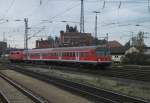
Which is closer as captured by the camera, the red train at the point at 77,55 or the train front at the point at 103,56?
the train front at the point at 103,56

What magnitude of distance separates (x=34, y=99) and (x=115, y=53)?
87.2 m

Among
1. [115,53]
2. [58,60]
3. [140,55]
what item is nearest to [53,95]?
[58,60]

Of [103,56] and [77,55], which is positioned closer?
[103,56]

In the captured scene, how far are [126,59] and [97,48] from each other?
121ft

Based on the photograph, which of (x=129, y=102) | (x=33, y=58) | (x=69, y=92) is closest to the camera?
(x=129, y=102)

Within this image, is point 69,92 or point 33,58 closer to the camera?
point 69,92

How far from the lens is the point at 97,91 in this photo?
22.8 meters

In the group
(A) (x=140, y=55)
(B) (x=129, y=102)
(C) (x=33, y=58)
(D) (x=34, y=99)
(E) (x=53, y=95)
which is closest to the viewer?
(B) (x=129, y=102)

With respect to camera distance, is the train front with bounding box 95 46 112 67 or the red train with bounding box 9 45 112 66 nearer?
the train front with bounding box 95 46 112 67

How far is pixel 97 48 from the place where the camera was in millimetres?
45594

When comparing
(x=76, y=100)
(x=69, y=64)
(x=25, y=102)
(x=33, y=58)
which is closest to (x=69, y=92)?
(x=76, y=100)

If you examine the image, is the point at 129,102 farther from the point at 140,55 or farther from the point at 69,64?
the point at 140,55

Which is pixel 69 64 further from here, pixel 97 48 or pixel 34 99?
pixel 34 99

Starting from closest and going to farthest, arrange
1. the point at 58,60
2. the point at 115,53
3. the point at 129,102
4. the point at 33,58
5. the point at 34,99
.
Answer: the point at 129,102, the point at 34,99, the point at 58,60, the point at 33,58, the point at 115,53
